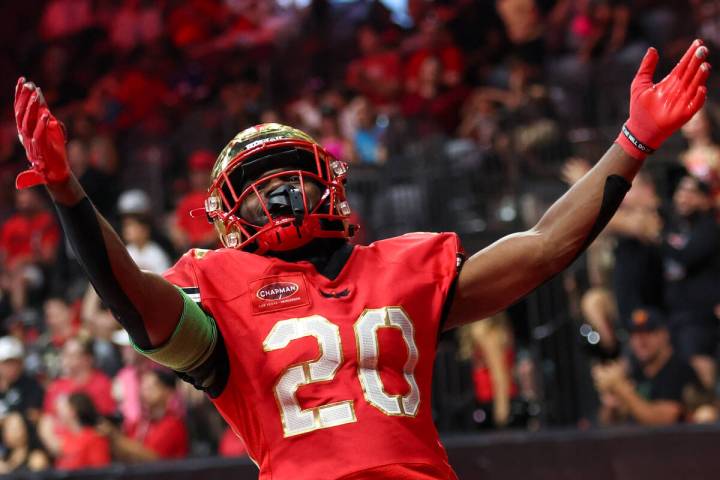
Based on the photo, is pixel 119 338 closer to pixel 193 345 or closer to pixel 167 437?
pixel 167 437

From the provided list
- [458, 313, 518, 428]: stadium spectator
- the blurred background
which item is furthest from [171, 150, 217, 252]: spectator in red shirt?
[458, 313, 518, 428]: stadium spectator

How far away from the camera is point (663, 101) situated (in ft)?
10.5

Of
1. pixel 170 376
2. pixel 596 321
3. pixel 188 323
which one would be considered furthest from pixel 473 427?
pixel 188 323

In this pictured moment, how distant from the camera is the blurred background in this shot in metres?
7.02

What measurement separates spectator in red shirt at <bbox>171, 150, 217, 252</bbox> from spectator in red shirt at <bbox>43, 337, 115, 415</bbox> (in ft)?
3.55

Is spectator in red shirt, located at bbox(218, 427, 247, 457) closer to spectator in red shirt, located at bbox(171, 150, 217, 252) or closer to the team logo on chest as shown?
spectator in red shirt, located at bbox(171, 150, 217, 252)

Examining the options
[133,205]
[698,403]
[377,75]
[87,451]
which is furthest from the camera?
[377,75]

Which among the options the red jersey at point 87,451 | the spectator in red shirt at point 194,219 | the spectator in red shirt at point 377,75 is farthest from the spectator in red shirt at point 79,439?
the spectator in red shirt at point 377,75

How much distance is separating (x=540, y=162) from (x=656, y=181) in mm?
857

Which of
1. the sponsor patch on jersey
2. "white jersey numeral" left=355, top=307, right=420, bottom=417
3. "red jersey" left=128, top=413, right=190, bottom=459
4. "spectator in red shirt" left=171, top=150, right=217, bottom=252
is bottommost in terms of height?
"red jersey" left=128, top=413, right=190, bottom=459

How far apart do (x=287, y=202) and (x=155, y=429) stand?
495 centimetres

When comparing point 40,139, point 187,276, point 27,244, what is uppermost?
point 40,139

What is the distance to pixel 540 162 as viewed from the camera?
8.64 metres

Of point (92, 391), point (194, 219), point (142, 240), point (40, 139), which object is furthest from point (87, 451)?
point (40, 139)
